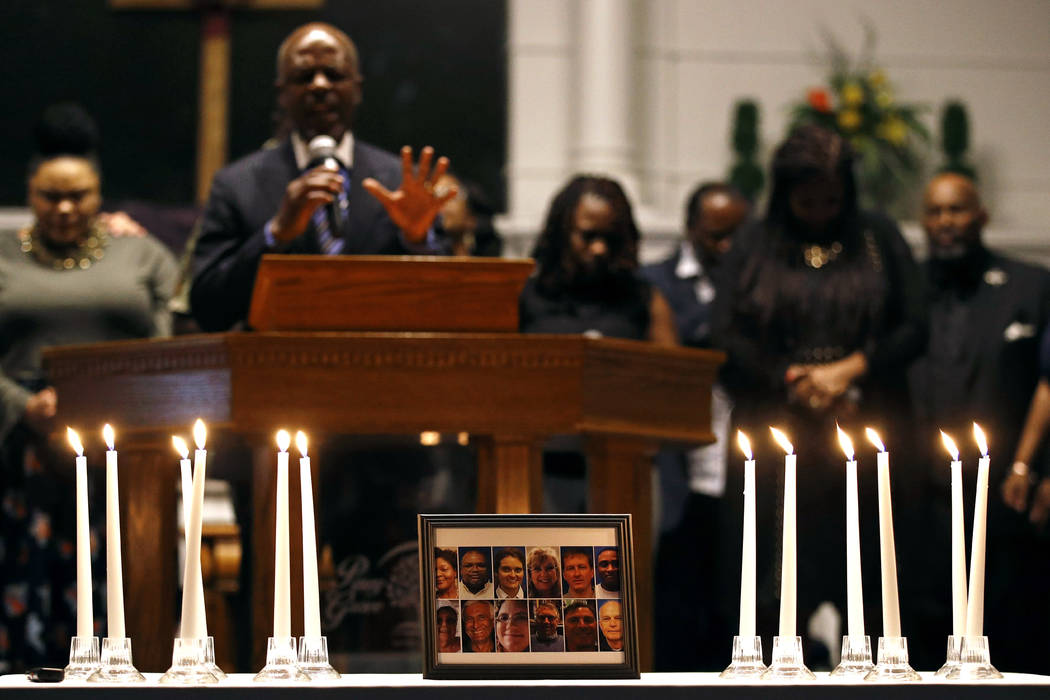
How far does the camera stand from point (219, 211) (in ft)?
13.3

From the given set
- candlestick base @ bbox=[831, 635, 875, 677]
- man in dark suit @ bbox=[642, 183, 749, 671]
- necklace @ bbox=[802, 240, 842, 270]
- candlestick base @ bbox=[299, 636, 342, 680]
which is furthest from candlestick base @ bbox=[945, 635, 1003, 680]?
man in dark suit @ bbox=[642, 183, 749, 671]

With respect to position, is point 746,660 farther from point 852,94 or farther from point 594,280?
point 852,94

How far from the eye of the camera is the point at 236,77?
802 centimetres

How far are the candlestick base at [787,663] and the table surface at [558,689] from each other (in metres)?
0.06

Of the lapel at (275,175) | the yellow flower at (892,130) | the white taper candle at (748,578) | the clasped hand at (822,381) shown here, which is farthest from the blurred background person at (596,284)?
the yellow flower at (892,130)

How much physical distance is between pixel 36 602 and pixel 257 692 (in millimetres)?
3170

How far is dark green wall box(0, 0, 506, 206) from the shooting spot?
26.0ft

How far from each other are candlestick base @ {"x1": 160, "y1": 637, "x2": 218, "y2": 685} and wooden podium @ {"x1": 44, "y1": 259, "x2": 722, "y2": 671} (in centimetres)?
100

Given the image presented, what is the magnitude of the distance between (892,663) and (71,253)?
3.61 meters

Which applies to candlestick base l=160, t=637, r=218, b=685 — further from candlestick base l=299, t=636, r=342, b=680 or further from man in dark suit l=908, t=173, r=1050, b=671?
man in dark suit l=908, t=173, r=1050, b=671

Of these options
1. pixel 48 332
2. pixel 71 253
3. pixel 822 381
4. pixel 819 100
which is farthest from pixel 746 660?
pixel 819 100

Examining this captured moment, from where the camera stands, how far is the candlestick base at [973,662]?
2186 mm

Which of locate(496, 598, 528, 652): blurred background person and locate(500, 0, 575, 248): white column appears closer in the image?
locate(496, 598, 528, 652): blurred background person

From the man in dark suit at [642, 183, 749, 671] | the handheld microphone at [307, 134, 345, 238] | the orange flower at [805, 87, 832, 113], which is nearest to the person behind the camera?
the handheld microphone at [307, 134, 345, 238]
